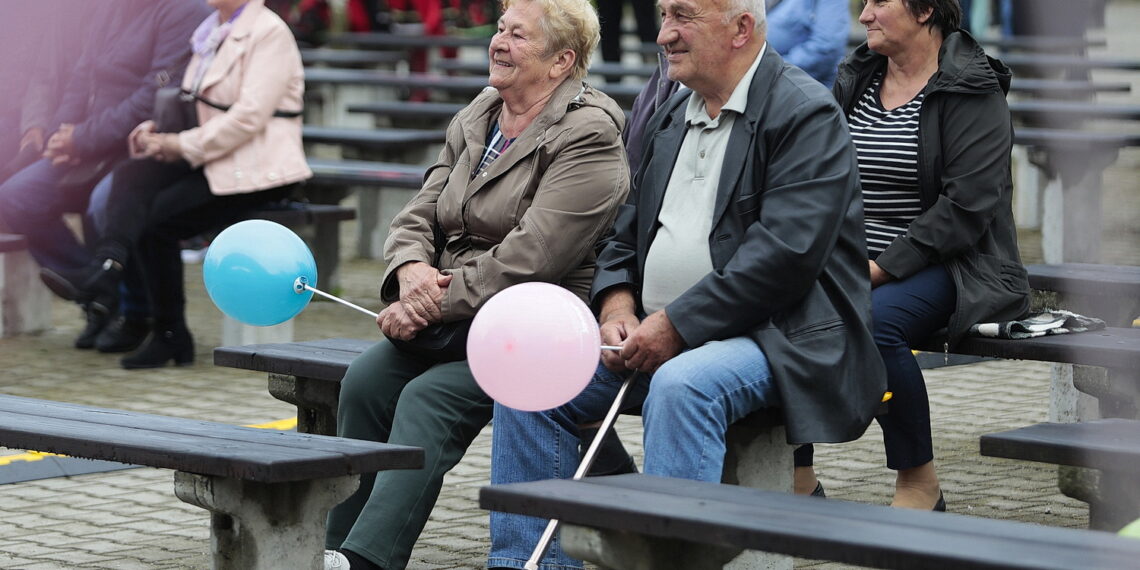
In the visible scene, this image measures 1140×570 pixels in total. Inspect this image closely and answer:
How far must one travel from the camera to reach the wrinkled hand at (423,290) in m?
3.73

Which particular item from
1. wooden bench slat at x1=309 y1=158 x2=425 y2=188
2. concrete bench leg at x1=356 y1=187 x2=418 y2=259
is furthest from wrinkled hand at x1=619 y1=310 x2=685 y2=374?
concrete bench leg at x1=356 y1=187 x2=418 y2=259

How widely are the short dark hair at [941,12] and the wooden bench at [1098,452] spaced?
1.39 meters

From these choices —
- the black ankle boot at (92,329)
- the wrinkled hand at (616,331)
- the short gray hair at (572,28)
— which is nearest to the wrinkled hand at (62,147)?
the black ankle boot at (92,329)

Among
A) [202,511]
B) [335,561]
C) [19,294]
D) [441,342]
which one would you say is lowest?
[202,511]

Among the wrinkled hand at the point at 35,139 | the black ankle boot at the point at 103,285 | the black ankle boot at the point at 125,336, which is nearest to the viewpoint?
the wrinkled hand at the point at 35,139

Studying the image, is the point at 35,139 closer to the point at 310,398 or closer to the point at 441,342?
the point at 441,342

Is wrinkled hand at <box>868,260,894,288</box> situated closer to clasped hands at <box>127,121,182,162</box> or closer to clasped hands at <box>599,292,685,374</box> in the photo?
clasped hands at <box>599,292,685,374</box>

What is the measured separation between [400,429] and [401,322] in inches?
11.1

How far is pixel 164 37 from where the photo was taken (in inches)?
267

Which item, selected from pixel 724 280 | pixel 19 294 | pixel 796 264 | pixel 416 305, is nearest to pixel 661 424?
pixel 724 280

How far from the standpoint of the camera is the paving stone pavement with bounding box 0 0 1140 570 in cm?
416

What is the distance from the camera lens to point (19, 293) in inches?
308

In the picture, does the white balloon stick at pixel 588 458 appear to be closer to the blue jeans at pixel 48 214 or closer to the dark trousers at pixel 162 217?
the dark trousers at pixel 162 217

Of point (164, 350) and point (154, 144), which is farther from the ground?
point (154, 144)
